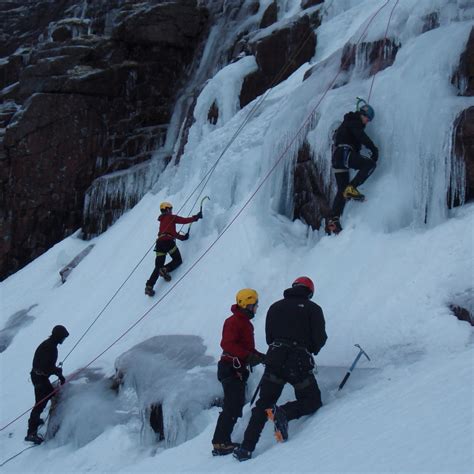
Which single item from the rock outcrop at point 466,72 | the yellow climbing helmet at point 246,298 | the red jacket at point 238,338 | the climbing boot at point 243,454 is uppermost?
the rock outcrop at point 466,72

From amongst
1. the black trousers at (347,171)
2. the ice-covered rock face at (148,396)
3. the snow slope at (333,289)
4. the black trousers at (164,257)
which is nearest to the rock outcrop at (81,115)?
the snow slope at (333,289)

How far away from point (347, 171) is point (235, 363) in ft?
10.4

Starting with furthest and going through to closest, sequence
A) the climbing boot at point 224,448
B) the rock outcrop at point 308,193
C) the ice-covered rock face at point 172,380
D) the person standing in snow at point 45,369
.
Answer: the rock outcrop at point 308,193, the person standing in snow at point 45,369, the ice-covered rock face at point 172,380, the climbing boot at point 224,448

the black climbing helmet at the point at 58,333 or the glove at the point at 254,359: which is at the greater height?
the glove at the point at 254,359

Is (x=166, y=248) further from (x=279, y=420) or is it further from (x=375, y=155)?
(x=279, y=420)

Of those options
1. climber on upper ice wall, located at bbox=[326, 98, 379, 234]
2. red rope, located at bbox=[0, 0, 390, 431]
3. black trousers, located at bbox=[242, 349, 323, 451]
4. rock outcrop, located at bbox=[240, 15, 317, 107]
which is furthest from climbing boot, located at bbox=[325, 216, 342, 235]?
rock outcrop, located at bbox=[240, 15, 317, 107]

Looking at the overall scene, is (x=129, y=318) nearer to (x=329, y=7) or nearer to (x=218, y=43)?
(x=329, y=7)

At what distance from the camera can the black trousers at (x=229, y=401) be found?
4.78 metres

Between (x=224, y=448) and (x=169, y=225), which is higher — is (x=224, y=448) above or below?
below

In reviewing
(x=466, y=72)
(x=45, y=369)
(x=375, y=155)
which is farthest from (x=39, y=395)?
(x=466, y=72)

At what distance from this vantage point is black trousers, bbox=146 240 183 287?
902 cm

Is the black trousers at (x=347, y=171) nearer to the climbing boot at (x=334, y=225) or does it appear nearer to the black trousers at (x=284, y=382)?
the climbing boot at (x=334, y=225)

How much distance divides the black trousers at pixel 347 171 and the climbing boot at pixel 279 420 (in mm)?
3248

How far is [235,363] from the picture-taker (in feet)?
16.4
